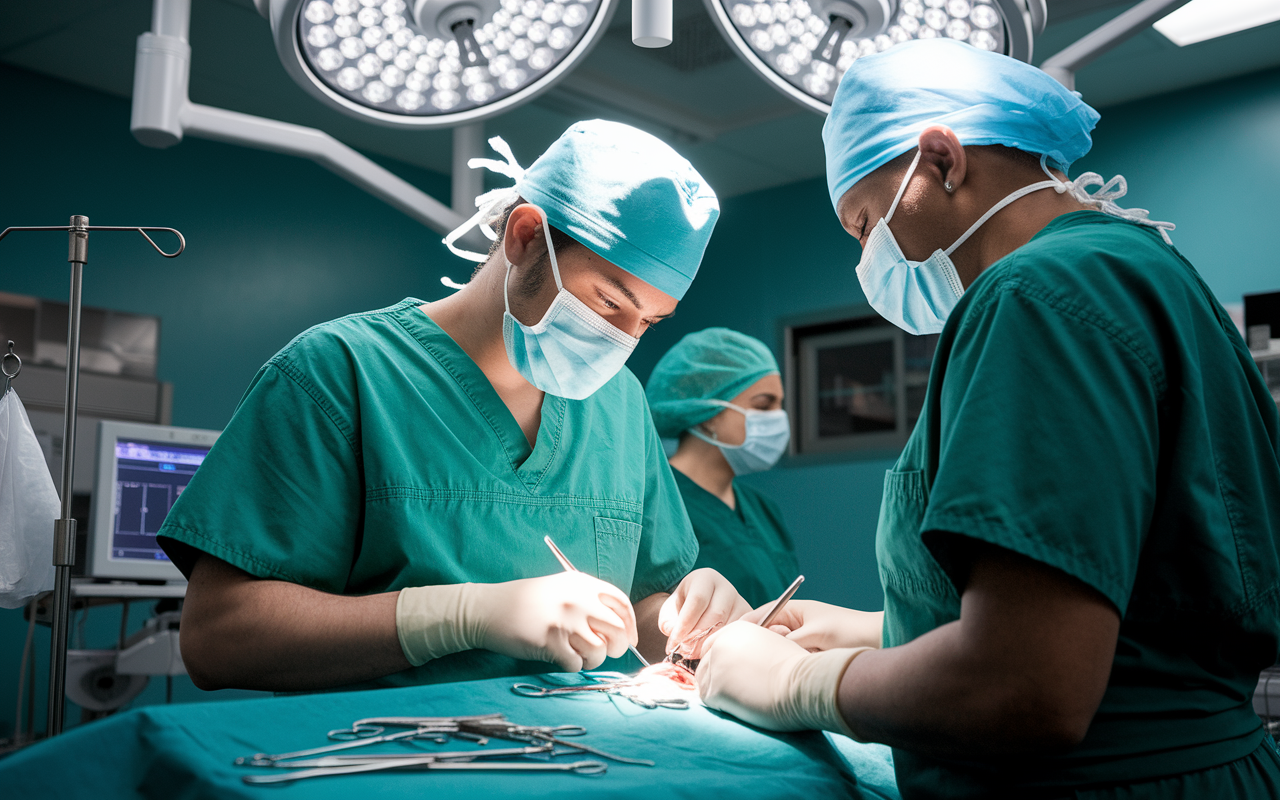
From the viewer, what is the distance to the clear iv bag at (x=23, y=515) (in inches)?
84.6

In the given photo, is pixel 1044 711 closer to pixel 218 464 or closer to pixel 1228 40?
pixel 218 464

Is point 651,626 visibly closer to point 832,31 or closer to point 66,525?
point 832,31

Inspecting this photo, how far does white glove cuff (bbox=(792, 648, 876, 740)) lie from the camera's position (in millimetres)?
958

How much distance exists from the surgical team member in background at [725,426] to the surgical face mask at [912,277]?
1.95 meters

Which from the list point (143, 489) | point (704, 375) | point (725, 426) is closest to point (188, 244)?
point (143, 489)

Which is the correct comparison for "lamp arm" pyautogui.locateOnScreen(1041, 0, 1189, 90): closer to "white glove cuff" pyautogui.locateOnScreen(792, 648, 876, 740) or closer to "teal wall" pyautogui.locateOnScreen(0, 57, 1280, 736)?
"white glove cuff" pyautogui.locateOnScreen(792, 648, 876, 740)

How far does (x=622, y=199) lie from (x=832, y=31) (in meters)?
0.38

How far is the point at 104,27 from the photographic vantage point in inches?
152

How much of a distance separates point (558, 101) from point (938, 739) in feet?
12.6

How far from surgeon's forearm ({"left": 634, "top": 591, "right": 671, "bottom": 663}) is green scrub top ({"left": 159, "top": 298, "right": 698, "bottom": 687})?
0.07m

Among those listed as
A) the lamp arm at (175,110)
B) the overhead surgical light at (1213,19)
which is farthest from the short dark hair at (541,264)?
the overhead surgical light at (1213,19)

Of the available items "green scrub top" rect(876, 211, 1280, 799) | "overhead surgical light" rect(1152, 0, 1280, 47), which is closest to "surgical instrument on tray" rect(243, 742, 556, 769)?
"green scrub top" rect(876, 211, 1280, 799)

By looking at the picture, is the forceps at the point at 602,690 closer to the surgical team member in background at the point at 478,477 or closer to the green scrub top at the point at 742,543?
the surgical team member in background at the point at 478,477

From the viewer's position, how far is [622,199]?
149 cm
